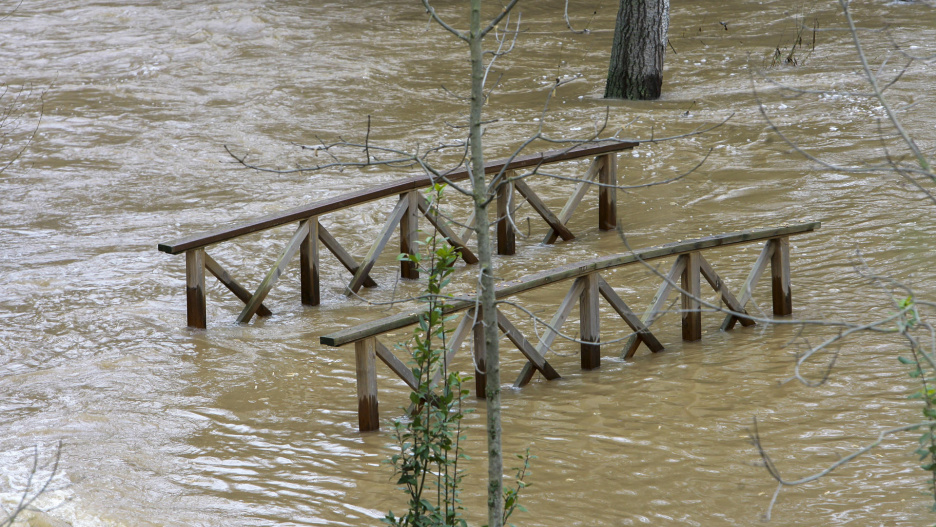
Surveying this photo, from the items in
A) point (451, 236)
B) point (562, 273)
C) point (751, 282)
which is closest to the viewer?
point (562, 273)

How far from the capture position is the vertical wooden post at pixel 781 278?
24.6 ft

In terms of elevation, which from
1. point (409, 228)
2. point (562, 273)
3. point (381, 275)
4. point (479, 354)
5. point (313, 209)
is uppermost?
point (313, 209)

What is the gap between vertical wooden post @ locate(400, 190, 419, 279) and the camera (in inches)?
348

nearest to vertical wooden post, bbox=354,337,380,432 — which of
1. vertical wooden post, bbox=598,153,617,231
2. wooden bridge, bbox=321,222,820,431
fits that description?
wooden bridge, bbox=321,222,820,431

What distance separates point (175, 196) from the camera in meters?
11.5

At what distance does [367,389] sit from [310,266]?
279 cm

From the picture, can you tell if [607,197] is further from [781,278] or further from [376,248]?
[781,278]

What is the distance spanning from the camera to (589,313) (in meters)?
6.73

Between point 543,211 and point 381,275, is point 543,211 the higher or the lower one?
the higher one

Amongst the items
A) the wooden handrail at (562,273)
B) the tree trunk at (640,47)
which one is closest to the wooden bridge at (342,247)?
the wooden handrail at (562,273)

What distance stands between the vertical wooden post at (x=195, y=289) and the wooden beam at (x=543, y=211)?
3368 mm

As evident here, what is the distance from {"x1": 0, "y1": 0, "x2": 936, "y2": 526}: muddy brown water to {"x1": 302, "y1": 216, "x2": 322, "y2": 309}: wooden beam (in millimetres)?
A: 231

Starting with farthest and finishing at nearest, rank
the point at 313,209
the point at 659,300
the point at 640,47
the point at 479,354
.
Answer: the point at 640,47 → the point at 313,209 → the point at 659,300 → the point at 479,354

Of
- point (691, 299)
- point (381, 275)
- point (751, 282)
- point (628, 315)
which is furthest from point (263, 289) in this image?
point (751, 282)
